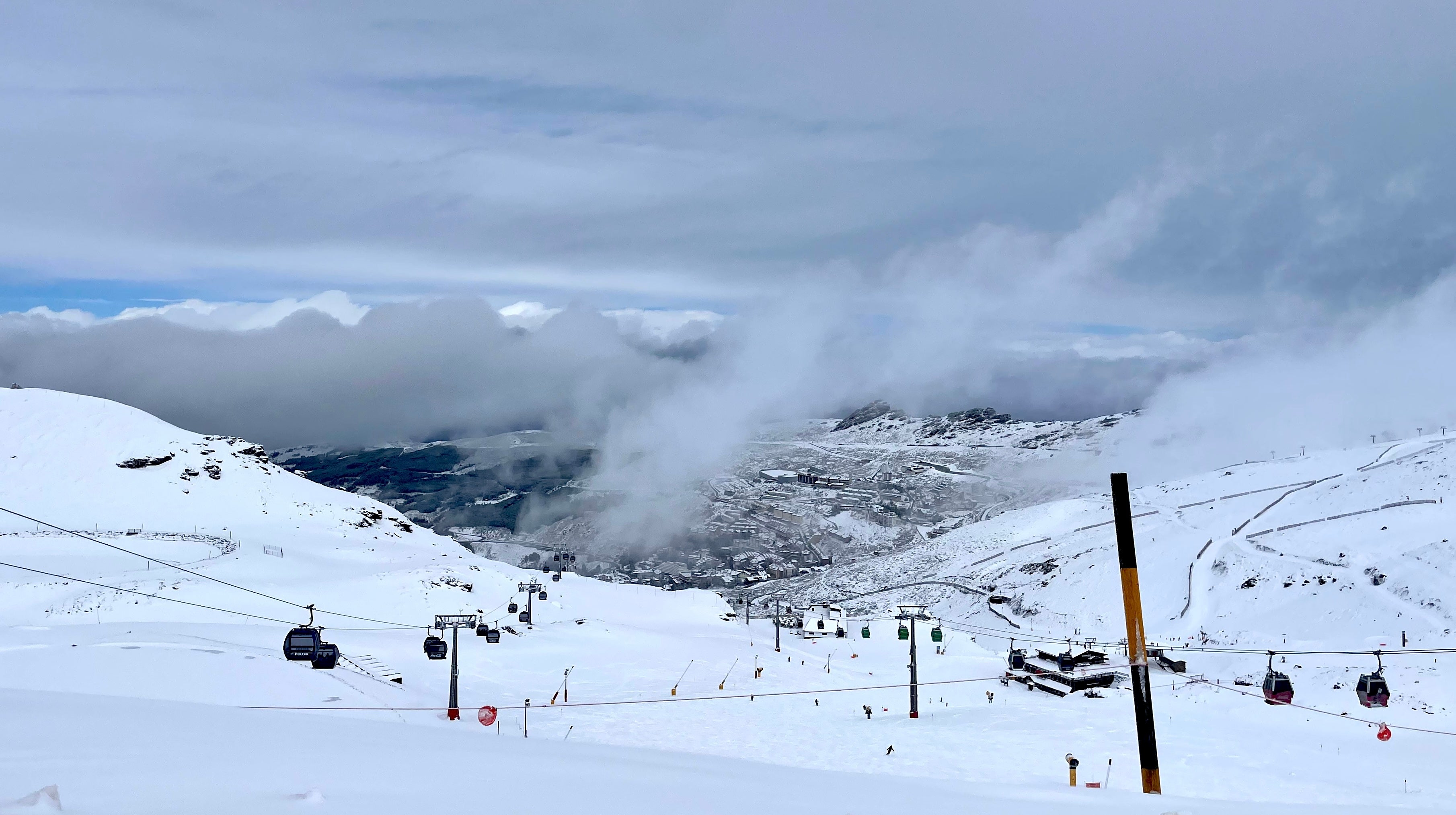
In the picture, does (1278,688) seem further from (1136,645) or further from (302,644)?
(302,644)

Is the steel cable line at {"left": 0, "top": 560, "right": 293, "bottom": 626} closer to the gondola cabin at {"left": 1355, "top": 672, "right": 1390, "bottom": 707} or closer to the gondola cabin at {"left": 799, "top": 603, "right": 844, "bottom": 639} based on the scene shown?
the gondola cabin at {"left": 799, "top": 603, "right": 844, "bottom": 639}

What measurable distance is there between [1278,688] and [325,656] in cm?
4390

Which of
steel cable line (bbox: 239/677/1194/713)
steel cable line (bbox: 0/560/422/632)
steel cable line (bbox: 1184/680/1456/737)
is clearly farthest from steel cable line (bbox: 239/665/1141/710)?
steel cable line (bbox: 0/560/422/632)

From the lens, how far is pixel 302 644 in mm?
37688

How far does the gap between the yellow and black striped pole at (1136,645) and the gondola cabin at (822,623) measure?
79.8m

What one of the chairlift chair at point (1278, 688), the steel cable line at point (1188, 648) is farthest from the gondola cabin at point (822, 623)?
the chairlift chair at point (1278, 688)

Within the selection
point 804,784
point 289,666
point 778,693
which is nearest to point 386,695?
point 289,666

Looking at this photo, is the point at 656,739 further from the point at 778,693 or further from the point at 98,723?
the point at 98,723

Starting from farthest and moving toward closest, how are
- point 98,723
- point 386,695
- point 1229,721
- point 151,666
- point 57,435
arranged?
1. point 57,435
2. point 1229,721
3. point 386,695
4. point 151,666
5. point 98,723

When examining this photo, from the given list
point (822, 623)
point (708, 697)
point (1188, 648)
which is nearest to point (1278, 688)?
point (708, 697)

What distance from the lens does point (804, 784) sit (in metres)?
15.4

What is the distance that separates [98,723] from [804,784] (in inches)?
444

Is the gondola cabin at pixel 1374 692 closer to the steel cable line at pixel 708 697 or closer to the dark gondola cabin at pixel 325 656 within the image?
the steel cable line at pixel 708 697

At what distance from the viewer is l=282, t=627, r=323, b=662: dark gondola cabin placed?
123 ft
